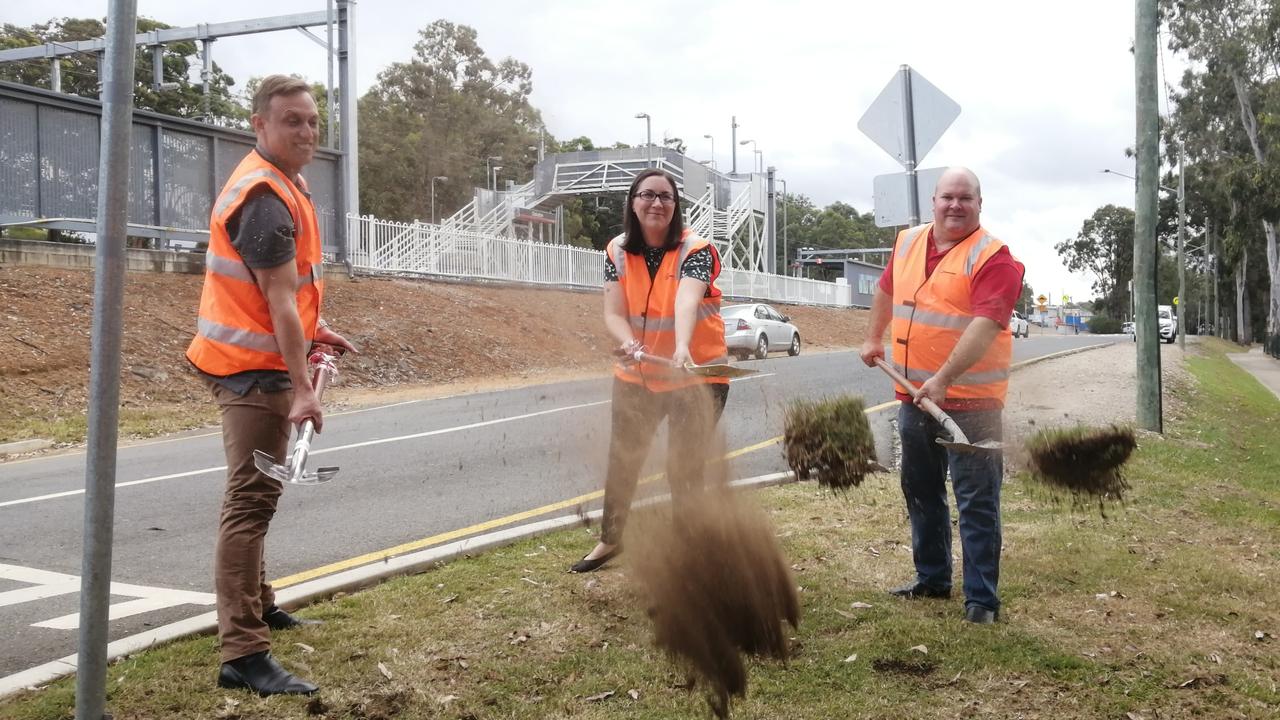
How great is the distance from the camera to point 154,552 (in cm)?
602

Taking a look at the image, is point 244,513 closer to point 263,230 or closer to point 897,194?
point 263,230

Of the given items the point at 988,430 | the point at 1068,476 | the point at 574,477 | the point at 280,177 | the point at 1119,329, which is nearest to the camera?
the point at 280,177

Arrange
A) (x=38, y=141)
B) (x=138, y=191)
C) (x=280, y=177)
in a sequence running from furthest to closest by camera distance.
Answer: (x=138, y=191) < (x=38, y=141) < (x=280, y=177)

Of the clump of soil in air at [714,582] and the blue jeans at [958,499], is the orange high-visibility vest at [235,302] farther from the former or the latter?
the blue jeans at [958,499]

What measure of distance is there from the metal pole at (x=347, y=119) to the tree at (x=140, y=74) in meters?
16.9

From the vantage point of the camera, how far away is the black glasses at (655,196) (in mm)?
4754

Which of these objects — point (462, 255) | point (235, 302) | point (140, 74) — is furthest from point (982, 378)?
point (140, 74)

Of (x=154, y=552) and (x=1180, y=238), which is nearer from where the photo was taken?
(x=154, y=552)

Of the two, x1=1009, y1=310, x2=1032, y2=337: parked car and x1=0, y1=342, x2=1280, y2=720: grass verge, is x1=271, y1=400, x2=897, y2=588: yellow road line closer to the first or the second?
x1=0, y1=342, x2=1280, y2=720: grass verge

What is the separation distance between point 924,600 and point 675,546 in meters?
1.15

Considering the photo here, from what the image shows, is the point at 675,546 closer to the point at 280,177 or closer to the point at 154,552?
the point at 280,177

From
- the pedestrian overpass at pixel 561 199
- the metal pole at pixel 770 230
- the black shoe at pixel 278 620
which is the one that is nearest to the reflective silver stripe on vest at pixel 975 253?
the black shoe at pixel 278 620

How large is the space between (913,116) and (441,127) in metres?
12.7

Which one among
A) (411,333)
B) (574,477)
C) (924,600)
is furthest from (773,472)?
(411,333)
